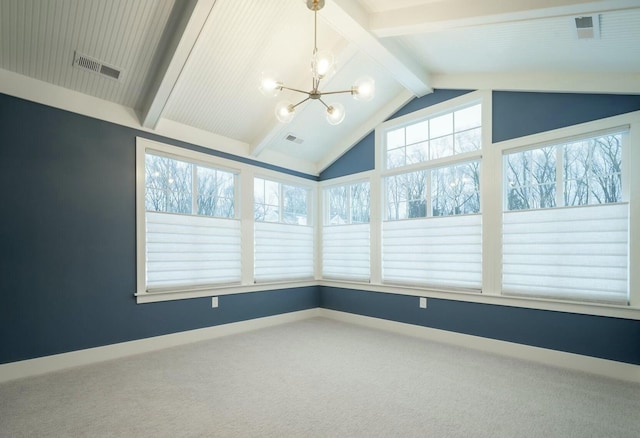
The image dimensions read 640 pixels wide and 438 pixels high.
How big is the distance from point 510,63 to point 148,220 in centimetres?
452

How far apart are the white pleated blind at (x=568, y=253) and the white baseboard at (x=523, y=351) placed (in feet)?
1.93

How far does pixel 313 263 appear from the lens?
19.3 ft

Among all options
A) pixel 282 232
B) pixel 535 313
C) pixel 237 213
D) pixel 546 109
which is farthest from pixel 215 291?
pixel 546 109

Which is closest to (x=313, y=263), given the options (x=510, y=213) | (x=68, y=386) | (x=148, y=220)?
(x=148, y=220)

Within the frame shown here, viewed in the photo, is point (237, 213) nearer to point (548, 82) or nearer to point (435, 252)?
point (435, 252)

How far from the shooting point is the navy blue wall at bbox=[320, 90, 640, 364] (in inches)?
120

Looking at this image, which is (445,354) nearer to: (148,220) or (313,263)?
(313,263)

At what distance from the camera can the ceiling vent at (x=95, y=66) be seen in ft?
10.1

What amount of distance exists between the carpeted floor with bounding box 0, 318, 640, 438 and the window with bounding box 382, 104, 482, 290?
111 cm

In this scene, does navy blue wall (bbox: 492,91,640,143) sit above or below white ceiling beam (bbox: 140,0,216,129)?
below

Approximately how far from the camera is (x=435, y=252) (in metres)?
4.31

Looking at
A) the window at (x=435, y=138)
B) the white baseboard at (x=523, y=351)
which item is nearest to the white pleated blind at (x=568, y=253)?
the white baseboard at (x=523, y=351)

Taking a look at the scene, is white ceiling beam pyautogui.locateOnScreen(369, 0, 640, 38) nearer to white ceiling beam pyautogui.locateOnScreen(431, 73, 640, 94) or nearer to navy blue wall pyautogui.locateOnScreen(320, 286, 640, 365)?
white ceiling beam pyautogui.locateOnScreen(431, 73, 640, 94)

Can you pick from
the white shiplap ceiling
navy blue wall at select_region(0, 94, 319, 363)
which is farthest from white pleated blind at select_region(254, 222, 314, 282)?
the white shiplap ceiling
